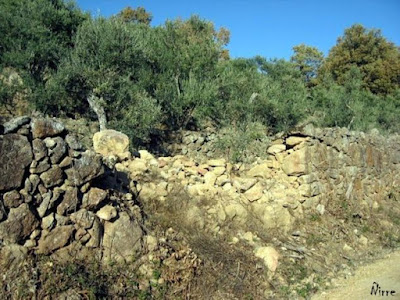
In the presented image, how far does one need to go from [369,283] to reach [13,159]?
648 cm

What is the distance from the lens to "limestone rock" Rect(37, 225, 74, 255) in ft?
16.1

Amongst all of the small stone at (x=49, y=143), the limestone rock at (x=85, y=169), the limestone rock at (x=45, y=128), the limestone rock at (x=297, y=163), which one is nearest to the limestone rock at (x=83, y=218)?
the limestone rock at (x=85, y=169)

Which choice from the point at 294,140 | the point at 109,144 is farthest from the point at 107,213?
the point at 294,140

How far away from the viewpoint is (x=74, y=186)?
5.45m

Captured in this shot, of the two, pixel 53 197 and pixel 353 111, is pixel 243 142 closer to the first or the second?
pixel 53 197

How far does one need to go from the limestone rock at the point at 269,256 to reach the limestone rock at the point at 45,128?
4293mm

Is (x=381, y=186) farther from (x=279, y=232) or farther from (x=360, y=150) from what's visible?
(x=279, y=232)

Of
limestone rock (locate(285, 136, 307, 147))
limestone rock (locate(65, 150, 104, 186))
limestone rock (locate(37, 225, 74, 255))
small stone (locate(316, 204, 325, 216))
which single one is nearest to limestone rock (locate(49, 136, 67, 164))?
limestone rock (locate(65, 150, 104, 186))

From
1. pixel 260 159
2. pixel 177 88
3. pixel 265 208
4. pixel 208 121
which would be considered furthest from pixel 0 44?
pixel 265 208

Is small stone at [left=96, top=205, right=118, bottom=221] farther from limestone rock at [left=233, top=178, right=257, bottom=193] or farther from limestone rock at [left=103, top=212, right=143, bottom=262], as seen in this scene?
limestone rock at [left=233, top=178, right=257, bottom=193]

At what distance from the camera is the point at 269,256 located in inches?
277

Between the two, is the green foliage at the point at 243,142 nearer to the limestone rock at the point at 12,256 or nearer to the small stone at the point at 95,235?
the small stone at the point at 95,235

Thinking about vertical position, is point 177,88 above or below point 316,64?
below

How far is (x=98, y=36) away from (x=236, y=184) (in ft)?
23.5
